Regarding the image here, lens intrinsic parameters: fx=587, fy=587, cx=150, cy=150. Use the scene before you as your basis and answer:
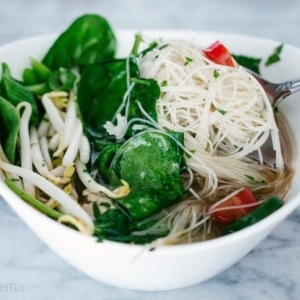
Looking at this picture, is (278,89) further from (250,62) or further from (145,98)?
(145,98)

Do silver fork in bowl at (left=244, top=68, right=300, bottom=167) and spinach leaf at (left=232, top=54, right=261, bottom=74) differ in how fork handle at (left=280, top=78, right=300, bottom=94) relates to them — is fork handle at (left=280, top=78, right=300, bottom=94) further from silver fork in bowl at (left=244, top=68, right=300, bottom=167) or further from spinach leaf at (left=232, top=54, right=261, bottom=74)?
spinach leaf at (left=232, top=54, right=261, bottom=74)

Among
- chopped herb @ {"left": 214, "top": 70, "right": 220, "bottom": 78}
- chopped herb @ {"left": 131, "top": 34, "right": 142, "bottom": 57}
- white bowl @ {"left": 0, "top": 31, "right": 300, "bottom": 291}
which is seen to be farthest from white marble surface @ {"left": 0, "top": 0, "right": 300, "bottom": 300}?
chopped herb @ {"left": 131, "top": 34, "right": 142, "bottom": 57}

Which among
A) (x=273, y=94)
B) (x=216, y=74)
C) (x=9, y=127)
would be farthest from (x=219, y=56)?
(x=9, y=127)

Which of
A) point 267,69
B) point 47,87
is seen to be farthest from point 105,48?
point 267,69

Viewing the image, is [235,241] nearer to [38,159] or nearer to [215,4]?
[38,159]

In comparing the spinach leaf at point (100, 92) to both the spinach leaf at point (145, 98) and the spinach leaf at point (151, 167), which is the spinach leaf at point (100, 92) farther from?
the spinach leaf at point (151, 167)

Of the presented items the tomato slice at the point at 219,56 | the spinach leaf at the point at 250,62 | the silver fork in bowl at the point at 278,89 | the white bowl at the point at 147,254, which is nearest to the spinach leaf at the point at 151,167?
the white bowl at the point at 147,254
